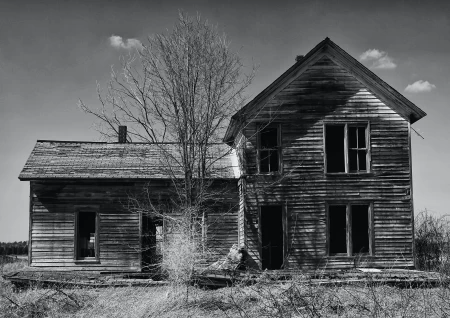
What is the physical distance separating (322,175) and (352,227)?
78.2 inches

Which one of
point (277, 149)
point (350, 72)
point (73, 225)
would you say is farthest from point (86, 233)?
point (350, 72)

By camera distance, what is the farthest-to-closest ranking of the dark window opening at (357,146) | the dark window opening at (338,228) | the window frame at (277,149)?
the dark window opening at (357,146)
the dark window opening at (338,228)
the window frame at (277,149)

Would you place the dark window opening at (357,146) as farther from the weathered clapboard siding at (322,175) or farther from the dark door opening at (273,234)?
the dark door opening at (273,234)

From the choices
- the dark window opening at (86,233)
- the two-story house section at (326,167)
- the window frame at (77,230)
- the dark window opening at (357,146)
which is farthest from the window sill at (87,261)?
the dark window opening at (357,146)

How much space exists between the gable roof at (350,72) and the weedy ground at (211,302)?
21.9 feet

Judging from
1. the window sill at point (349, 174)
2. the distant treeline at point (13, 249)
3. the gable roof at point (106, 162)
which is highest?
the gable roof at point (106, 162)

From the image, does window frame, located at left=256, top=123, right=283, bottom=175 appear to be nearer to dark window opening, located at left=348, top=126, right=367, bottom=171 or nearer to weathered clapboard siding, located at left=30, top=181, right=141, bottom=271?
dark window opening, located at left=348, top=126, right=367, bottom=171

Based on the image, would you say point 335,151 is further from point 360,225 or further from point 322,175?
point 360,225

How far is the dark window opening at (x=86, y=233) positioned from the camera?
18.7m

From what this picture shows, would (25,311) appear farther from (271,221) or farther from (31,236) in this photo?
(271,221)

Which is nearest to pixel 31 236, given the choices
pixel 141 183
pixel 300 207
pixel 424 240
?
pixel 141 183

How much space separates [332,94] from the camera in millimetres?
18062

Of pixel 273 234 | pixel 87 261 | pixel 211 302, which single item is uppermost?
pixel 273 234

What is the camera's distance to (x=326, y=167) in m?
17.9
